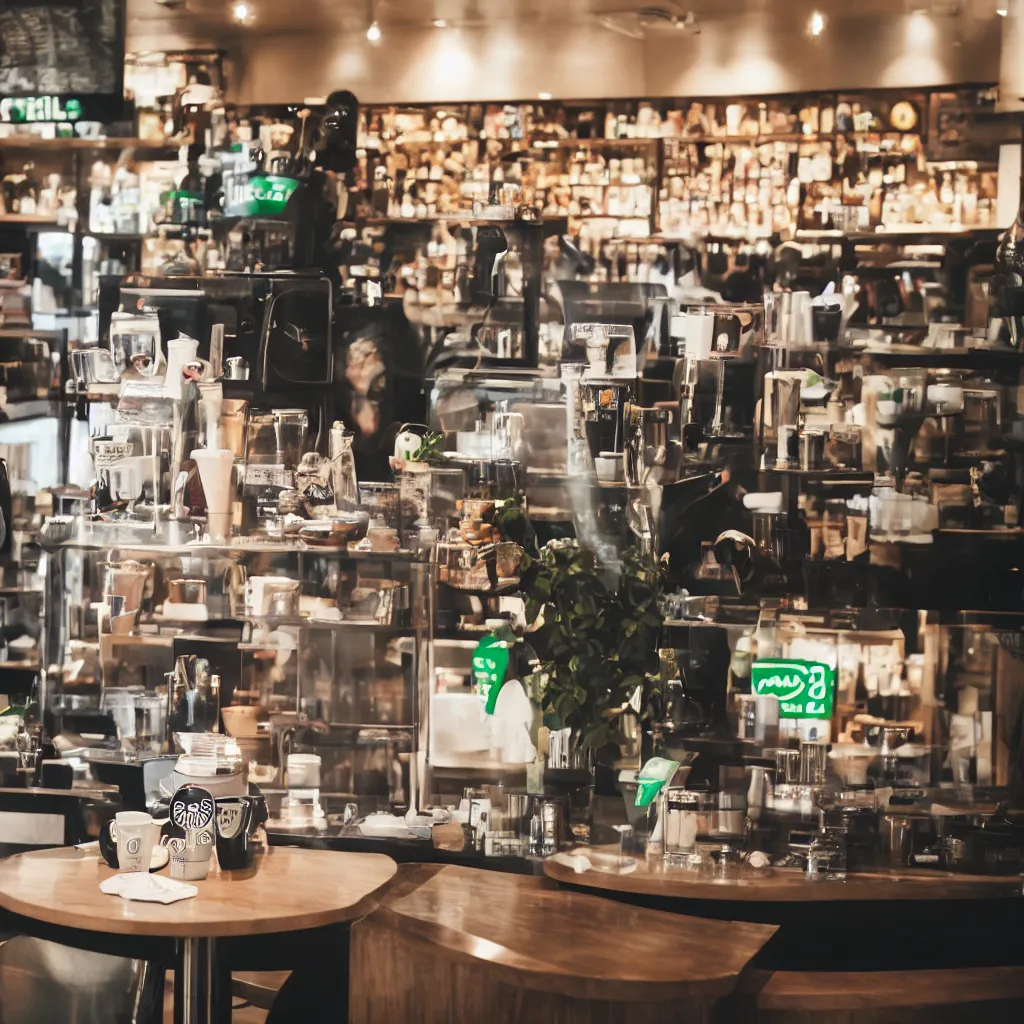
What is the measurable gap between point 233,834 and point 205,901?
0.25 metres

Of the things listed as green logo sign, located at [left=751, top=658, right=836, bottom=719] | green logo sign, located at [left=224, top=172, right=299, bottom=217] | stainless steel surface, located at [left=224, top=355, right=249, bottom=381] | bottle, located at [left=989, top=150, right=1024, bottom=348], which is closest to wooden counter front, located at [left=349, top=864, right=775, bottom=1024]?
green logo sign, located at [left=751, top=658, right=836, bottom=719]

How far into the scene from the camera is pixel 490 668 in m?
4.04

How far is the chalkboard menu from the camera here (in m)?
4.24

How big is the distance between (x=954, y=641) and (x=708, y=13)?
6.33ft

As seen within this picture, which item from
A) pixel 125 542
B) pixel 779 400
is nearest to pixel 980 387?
pixel 779 400

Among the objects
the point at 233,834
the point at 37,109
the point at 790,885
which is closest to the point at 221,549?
the point at 233,834

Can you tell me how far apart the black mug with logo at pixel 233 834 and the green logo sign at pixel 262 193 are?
1.76 m

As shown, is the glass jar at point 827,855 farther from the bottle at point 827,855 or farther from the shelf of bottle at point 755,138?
the shelf of bottle at point 755,138

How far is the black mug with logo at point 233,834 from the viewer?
11.4ft

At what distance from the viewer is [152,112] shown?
14.0 ft

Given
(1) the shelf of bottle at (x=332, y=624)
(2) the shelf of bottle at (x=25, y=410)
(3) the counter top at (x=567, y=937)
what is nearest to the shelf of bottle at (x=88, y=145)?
(2) the shelf of bottle at (x=25, y=410)

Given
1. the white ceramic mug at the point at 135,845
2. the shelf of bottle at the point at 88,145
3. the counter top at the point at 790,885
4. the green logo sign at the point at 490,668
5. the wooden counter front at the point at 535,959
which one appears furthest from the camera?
the shelf of bottle at the point at 88,145

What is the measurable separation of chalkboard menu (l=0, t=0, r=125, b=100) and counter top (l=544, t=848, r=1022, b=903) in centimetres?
272

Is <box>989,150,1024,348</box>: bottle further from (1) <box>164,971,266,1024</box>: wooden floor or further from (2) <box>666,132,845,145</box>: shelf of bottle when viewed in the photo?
(1) <box>164,971,266,1024</box>: wooden floor
